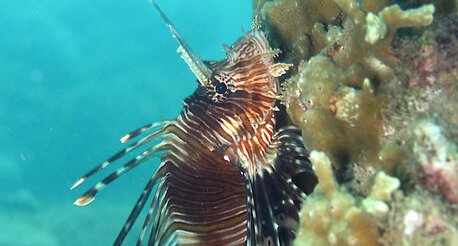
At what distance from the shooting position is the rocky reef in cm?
180

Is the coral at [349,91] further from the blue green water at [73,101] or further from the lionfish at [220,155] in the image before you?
the blue green water at [73,101]

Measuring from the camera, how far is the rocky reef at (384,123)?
180 centimetres

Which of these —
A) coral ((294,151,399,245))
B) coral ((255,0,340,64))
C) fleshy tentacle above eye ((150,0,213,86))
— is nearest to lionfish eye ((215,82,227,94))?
fleshy tentacle above eye ((150,0,213,86))

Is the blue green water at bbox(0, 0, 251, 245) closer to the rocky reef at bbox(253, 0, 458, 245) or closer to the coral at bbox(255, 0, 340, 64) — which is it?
the coral at bbox(255, 0, 340, 64)

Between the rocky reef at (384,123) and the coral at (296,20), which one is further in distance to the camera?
the coral at (296,20)

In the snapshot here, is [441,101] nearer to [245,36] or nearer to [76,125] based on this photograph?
[245,36]

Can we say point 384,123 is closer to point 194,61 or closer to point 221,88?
point 221,88

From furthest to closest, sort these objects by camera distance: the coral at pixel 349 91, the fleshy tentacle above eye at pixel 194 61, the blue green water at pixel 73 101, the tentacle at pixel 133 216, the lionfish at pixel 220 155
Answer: the blue green water at pixel 73 101 → the fleshy tentacle above eye at pixel 194 61 → the lionfish at pixel 220 155 → the tentacle at pixel 133 216 → the coral at pixel 349 91

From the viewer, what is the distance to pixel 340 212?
1973 mm

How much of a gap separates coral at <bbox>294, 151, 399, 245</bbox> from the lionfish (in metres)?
1.24

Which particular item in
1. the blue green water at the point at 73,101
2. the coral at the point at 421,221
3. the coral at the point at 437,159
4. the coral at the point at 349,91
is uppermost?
the blue green water at the point at 73,101

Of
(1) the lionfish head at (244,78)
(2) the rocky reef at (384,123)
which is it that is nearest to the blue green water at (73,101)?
(1) the lionfish head at (244,78)

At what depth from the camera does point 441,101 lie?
2.20 metres

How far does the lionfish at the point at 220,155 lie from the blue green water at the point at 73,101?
21.4 ft
